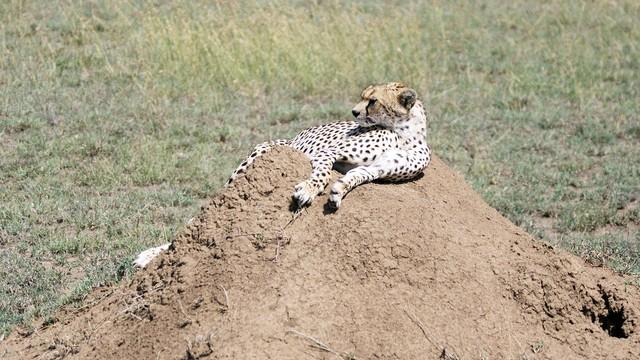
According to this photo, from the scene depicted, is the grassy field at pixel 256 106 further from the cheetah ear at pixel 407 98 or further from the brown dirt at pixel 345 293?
the cheetah ear at pixel 407 98

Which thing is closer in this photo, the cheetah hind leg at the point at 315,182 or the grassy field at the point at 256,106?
the cheetah hind leg at the point at 315,182

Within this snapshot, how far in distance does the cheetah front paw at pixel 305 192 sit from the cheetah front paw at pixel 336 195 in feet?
0.30

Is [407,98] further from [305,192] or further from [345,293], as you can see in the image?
[345,293]

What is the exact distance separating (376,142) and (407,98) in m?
0.34

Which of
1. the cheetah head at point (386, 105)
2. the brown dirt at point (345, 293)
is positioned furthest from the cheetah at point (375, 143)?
the brown dirt at point (345, 293)

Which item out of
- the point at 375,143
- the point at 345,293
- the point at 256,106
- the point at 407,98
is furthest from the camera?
the point at 256,106

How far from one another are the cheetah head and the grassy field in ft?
5.64

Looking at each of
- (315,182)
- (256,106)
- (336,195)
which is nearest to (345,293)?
(336,195)

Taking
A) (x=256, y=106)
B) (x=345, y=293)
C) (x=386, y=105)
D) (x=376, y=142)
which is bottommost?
(x=256, y=106)

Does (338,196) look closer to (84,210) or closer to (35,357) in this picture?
(35,357)

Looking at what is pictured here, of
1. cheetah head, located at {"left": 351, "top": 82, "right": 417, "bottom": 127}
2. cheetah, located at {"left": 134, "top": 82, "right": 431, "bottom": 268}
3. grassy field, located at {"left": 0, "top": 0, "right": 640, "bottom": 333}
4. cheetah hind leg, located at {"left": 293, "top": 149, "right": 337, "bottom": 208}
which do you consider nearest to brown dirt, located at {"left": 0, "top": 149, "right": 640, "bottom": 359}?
cheetah hind leg, located at {"left": 293, "top": 149, "right": 337, "bottom": 208}

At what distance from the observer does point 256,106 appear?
34.3 feet

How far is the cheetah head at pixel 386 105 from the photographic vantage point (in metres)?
5.91

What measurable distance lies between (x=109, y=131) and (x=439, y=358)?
5.59 meters
